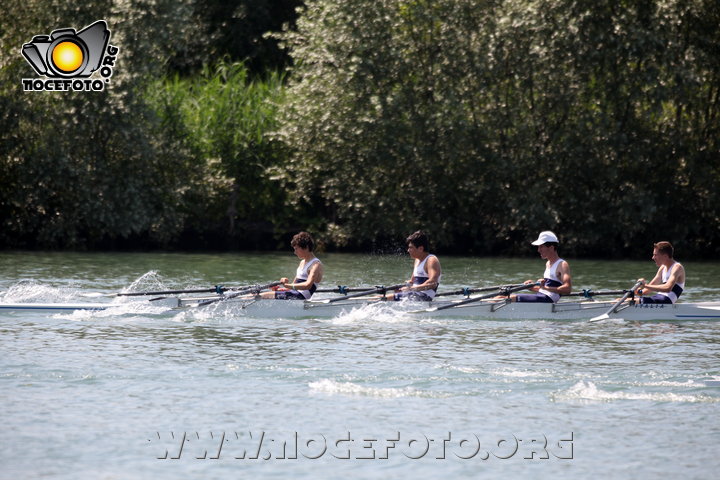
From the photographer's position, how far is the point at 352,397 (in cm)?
1229

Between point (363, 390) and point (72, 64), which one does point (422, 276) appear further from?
point (72, 64)

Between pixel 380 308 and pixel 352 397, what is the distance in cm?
648

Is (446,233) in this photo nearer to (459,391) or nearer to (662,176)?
(662,176)

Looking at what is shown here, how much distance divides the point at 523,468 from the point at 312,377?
4111 mm

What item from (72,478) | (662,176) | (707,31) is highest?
(707,31)

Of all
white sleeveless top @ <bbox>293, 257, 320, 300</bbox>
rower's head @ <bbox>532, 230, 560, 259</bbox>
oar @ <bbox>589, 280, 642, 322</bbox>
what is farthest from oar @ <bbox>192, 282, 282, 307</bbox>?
oar @ <bbox>589, 280, 642, 322</bbox>

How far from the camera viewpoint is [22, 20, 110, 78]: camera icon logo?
3522cm

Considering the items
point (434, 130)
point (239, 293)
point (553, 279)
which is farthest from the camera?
point (434, 130)

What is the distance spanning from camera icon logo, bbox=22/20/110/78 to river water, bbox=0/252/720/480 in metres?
17.2

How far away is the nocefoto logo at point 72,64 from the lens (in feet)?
115

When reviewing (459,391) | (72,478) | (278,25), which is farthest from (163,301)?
(278,25)

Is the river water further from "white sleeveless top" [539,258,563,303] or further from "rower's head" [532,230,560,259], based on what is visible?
"rower's head" [532,230,560,259]

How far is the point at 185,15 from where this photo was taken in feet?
119

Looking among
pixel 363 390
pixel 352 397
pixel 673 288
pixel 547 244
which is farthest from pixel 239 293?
pixel 673 288
